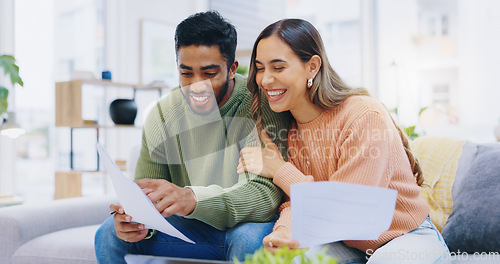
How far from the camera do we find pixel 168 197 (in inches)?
39.6

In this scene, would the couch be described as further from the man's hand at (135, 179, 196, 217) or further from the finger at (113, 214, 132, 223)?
the man's hand at (135, 179, 196, 217)

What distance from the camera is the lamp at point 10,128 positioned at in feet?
8.74

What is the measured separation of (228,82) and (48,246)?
93 centimetres

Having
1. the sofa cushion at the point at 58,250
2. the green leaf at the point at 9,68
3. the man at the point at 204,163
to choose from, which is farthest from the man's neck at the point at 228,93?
the sofa cushion at the point at 58,250

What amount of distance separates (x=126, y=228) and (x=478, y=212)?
0.99 meters

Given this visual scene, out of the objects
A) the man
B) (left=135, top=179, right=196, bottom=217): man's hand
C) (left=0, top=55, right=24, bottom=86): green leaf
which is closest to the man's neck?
the man

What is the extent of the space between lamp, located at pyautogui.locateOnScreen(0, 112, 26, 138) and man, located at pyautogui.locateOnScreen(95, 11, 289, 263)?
1.78 m

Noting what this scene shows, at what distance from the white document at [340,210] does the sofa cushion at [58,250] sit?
104cm

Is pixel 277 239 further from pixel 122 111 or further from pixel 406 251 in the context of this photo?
pixel 122 111

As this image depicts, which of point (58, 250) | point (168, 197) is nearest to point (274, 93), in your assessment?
point (168, 197)

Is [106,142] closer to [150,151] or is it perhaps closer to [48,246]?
[48,246]

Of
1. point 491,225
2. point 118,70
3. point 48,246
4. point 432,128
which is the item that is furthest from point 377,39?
point 48,246

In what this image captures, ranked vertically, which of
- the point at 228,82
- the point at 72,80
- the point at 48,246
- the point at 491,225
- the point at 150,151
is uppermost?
the point at 72,80

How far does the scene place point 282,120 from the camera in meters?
1.25
